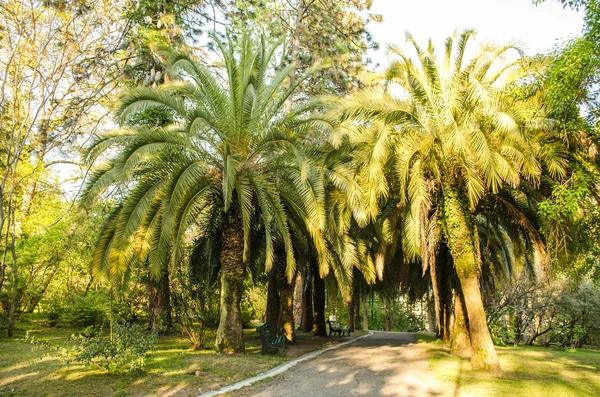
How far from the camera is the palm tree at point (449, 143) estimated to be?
33.4 ft

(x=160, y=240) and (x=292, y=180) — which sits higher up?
(x=292, y=180)

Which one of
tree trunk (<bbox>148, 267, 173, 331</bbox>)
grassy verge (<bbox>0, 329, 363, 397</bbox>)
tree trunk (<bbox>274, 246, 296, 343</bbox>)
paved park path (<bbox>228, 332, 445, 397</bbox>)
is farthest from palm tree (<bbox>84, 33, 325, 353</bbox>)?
tree trunk (<bbox>148, 267, 173, 331</bbox>)

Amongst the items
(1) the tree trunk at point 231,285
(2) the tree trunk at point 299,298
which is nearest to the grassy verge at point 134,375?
(1) the tree trunk at point 231,285

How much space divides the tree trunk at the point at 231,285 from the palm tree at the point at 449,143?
13.5 ft

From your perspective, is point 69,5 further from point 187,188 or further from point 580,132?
point 580,132

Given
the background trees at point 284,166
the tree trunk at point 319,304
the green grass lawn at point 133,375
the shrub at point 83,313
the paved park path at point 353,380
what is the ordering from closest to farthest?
the green grass lawn at point 133,375 < the paved park path at point 353,380 < the background trees at point 284,166 < the shrub at point 83,313 < the tree trunk at point 319,304

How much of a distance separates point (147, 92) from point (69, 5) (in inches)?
205

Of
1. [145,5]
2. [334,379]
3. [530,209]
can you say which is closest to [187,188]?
[334,379]

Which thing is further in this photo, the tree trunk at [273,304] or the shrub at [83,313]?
the tree trunk at [273,304]

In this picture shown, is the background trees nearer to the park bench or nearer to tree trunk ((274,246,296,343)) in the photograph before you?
tree trunk ((274,246,296,343))

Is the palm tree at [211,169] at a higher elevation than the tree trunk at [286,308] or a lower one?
higher

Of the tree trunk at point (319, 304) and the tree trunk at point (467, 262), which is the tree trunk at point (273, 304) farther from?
the tree trunk at point (467, 262)

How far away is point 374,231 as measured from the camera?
1538cm

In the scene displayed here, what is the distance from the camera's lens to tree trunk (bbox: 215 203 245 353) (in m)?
12.3
